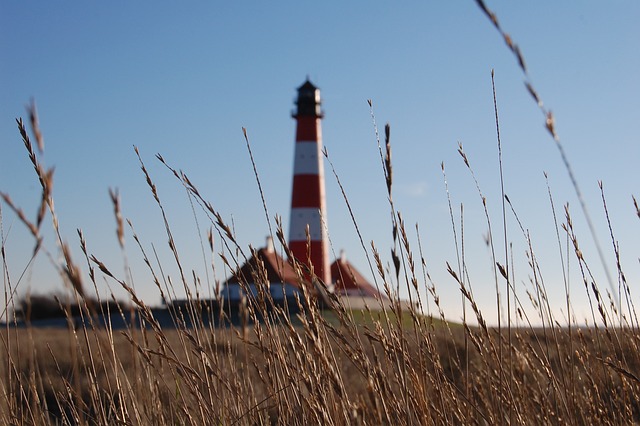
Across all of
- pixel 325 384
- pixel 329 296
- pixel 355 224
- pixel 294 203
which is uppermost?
pixel 294 203

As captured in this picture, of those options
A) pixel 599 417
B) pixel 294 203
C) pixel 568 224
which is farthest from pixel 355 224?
pixel 294 203

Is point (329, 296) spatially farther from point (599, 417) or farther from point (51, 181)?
point (599, 417)

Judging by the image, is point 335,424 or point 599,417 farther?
point 599,417

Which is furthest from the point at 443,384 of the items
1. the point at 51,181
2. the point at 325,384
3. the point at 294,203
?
the point at 294,203

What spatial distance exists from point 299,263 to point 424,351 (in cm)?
38

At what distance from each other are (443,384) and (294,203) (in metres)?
18.0

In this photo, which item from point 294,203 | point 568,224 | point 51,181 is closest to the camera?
point 51,181

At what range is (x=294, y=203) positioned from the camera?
19.7m

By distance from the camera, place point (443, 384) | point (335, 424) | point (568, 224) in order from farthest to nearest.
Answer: point (568, 224) < point (443, 384) < point (335, 424)

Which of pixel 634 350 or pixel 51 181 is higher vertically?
pixel 51 181

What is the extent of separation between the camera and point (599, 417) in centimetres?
203

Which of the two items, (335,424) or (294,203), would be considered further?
(294,203)

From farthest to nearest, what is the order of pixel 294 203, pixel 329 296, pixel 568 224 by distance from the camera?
pixel 294 203, pixel 568 224, pixel 329 296

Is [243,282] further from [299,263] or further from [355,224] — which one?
[355,224]
